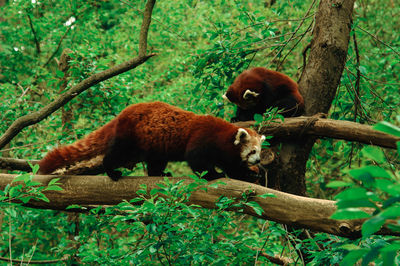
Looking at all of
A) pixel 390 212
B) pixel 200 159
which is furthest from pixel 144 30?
pixel 390 212

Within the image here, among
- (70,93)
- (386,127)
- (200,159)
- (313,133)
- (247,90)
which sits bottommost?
(200,159)

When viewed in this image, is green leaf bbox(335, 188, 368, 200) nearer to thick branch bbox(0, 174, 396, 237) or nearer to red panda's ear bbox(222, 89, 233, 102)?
thick branch bbox(0, 174, 396, 237)

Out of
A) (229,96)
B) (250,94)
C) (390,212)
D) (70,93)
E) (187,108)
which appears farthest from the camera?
(187,108)

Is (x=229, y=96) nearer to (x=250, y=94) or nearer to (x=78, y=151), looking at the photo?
(x=250, y=94)

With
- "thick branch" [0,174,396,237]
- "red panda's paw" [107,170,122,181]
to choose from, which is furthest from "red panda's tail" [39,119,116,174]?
"red panda's paw" [107,170,122,181]

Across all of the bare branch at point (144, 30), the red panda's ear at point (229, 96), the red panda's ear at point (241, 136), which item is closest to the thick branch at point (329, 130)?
the red panda's ear at point (241, 136)

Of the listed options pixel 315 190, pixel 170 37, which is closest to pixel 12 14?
pixel 170 37

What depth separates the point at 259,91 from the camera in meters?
4.88

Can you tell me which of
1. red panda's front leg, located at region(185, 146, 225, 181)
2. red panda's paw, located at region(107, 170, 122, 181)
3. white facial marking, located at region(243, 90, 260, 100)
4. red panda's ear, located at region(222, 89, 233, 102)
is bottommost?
red panda's paw, located at region(107, 170, 122, 181)

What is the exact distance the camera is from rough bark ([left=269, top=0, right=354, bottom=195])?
425cm

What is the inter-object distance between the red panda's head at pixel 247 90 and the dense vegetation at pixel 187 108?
0.49ft

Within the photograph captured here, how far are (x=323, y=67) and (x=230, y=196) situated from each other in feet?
6.85

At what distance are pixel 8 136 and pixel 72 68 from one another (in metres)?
1.54

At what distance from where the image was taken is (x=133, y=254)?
295 cm
